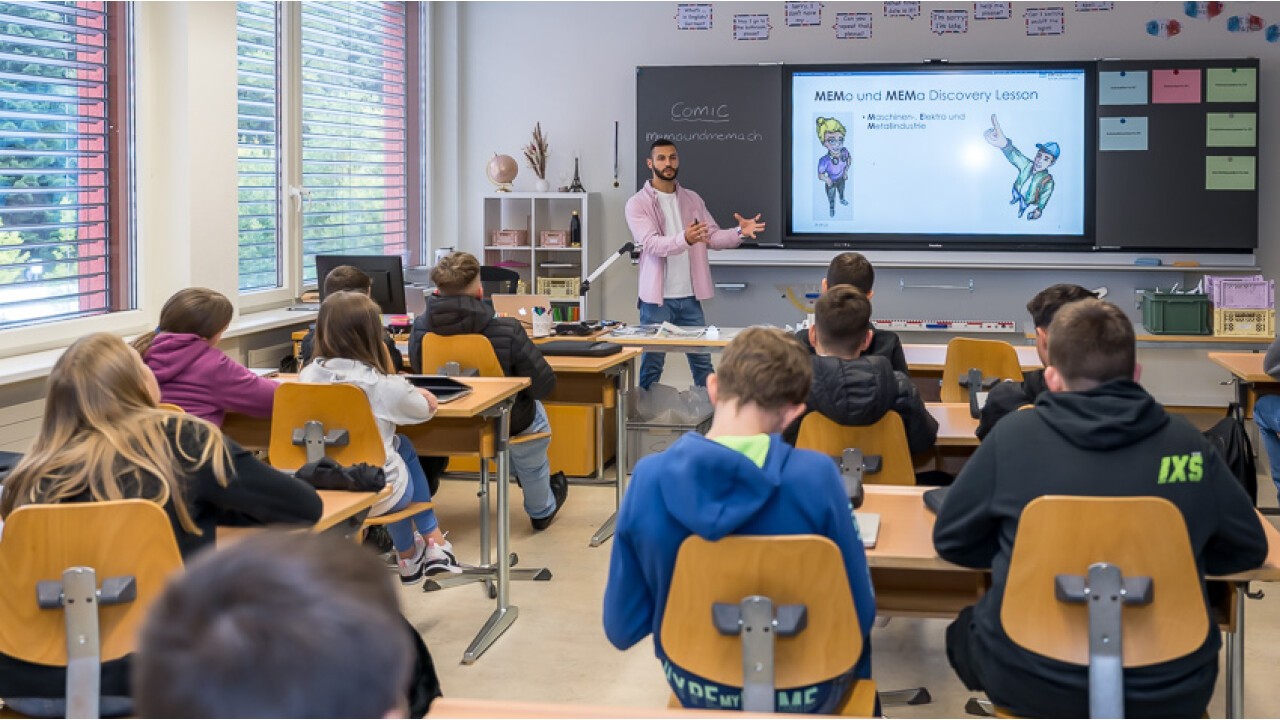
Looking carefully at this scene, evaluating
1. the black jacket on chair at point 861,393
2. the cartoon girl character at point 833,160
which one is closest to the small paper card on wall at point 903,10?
the cartoon girl character at point 833,160

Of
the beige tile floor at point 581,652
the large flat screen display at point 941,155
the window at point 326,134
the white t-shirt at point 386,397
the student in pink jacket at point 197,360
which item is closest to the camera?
the beige tile floor at point 581,652

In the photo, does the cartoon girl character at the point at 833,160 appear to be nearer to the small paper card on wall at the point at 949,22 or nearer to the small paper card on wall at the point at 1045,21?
the small paper card on wall at the point at 949,22

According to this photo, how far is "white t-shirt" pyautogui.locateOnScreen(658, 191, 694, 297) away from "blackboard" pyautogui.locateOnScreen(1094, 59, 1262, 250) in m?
2.50

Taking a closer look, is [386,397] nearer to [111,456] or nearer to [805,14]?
[111,456]

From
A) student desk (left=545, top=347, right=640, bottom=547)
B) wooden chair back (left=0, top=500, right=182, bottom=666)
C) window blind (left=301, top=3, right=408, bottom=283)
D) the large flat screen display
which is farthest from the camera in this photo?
the large flat screen display

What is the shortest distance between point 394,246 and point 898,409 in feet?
18.0

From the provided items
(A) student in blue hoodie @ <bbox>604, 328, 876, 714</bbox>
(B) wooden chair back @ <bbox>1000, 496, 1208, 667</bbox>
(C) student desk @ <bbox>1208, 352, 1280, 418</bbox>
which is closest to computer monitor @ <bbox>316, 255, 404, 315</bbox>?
(C) student desk @ <bbox>1208, 352, 1280, 418</bbox>

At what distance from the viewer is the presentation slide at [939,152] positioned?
8023mm

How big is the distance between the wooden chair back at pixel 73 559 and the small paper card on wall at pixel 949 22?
22.7 ft

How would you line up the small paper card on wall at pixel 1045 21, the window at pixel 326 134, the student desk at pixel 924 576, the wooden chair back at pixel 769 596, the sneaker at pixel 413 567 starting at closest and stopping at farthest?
1. the wooden chair back at pixel 769 596
2. the student desk at pixel 924 576
3. the sneaker at pixel 413 567
4. the window at pixel 326 134
5. the small paper card on wall at pixel 1045 21

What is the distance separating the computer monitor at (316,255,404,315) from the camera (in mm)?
6281

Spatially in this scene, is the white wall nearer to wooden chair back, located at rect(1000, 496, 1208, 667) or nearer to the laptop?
the laptop

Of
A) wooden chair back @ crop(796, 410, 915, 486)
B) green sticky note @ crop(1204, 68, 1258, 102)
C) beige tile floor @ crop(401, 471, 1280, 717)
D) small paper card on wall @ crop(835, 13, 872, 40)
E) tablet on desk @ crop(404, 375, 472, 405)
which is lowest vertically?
beige tile floor @ crop(401, 471, 1280, 717)

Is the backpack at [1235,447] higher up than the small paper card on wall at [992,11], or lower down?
lower down
